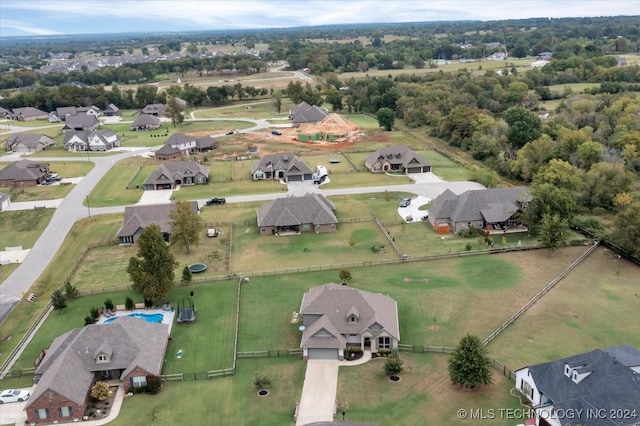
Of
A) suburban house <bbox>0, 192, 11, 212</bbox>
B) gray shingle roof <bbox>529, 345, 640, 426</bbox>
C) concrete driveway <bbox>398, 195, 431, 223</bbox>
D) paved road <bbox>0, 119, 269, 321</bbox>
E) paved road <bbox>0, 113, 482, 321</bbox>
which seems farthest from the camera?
suburban house <bbox>0, 192, 11, 212</bbox>

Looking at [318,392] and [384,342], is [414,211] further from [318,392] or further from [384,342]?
[318,392]

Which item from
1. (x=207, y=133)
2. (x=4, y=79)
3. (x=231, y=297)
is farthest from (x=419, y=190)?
(x=4, y=79)

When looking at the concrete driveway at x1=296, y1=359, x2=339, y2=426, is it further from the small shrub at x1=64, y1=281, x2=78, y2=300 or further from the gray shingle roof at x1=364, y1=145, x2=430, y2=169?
the gray shingle roof at x1=364, y1=145, x2=430, y2=169

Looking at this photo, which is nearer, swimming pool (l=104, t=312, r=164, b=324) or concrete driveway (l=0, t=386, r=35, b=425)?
concrete driveway (l=0, t=386, r=35, b=425)

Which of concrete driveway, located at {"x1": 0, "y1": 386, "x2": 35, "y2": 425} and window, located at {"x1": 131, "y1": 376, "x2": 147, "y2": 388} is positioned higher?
window, located at {"x1": 131, "y1": 376, "x2": 147, "y2": 388}

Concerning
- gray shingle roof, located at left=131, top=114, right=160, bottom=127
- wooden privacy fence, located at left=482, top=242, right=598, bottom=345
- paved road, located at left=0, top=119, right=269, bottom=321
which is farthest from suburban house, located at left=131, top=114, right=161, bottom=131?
wooden privacy fence, located at left=482, top=242, right=598, bottom=345

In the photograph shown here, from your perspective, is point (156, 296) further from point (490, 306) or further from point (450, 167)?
point (450, 167)

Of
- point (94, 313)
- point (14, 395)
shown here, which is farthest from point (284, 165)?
point (14, 395)
